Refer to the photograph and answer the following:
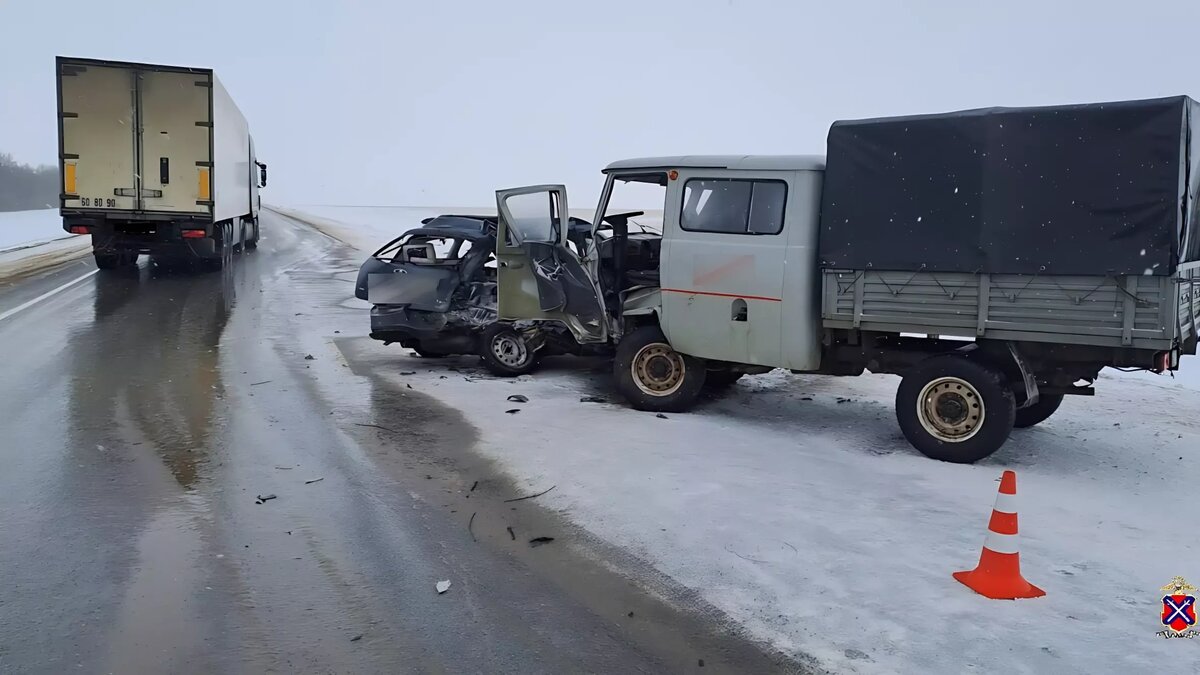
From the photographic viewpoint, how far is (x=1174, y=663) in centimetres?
391

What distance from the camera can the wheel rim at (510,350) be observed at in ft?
32.8

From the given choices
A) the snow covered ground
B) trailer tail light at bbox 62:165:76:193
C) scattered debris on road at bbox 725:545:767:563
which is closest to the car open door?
scattered debris on road at bbox 725:545:767:563

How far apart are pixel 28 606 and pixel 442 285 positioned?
6.22 meters

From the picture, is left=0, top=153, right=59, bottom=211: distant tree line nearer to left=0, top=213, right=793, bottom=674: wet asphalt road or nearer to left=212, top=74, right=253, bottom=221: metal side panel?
left=212, top=74, right=253, bottom=221: metal side panel

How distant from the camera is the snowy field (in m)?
4.18

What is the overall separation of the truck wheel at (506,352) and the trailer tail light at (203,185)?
10.5 m

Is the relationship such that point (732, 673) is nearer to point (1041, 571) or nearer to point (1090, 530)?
point (1041, 571)

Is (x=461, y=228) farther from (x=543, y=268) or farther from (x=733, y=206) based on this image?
(x=733, y=206)

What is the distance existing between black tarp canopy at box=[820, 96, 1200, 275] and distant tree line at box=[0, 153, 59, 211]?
89.1m

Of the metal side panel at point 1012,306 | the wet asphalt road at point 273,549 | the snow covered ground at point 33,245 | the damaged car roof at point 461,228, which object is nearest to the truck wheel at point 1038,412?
the metal side panel at point 1012,306

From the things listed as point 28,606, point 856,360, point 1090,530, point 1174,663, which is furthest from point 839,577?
point 28,606

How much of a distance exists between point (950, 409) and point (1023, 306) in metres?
0.94

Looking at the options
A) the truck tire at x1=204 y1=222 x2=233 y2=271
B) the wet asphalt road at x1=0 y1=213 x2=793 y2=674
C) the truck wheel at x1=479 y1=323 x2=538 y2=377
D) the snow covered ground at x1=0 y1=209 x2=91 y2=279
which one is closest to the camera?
the wet asphalt road at x1=0 y1=213 x2=793 y2=674

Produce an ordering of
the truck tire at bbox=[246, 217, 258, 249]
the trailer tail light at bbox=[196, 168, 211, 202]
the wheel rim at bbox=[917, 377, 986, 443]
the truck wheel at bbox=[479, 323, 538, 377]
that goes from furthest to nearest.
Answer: the truck tire at bbox=[246, 217, 258, 249] → the trailer tail light at bbox=[196, 168, 211, 202] → the truck wheel at bbox=[479, 323, 538, 377] → the wheel rim at bbox=[917, 377, 986, 443]
